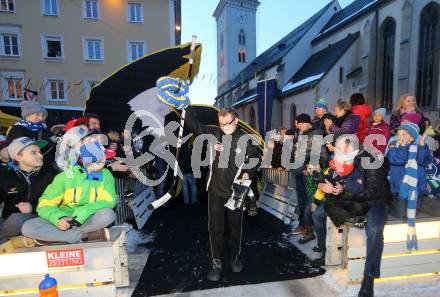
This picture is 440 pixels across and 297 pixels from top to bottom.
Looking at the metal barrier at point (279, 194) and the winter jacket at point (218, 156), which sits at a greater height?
the winter jacket at point (218, 156)

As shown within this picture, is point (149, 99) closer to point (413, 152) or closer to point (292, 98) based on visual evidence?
point (413, 152)

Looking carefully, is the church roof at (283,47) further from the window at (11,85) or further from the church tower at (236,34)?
the window at (11,85)

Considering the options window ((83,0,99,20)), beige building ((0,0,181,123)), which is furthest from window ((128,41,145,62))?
window ((83,0,99,20))

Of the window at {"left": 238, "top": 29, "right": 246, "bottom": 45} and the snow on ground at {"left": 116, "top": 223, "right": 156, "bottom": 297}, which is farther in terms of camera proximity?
the window at {"left": 238, "top": 29, "right": 246, "bottom": 45}

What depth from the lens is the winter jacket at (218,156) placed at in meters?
3.54

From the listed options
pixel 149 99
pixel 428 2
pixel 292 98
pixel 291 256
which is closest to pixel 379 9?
pixel 428 2

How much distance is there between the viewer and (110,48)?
915 inches

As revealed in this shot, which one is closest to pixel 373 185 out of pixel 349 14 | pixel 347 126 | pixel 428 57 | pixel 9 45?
pixel 347 126

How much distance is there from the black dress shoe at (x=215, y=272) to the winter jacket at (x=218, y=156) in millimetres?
918

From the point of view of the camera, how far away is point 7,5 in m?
21.8

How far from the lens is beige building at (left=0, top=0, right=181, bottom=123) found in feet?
72.1

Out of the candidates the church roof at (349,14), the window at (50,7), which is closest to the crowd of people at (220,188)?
the church roof at (349,14)

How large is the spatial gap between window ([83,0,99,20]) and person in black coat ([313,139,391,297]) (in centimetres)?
2560

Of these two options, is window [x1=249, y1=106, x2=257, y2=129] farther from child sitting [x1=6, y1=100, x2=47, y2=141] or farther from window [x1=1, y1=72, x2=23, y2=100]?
child sitting [x1=6, y1=100, x2=47, y2=141]
